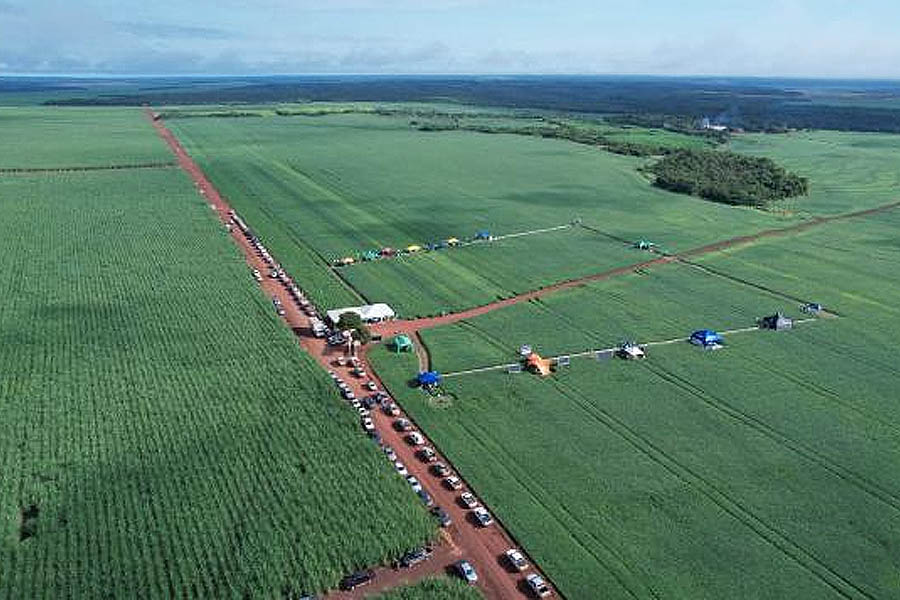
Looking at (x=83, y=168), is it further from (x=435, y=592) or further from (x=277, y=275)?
(x=435, y=592)

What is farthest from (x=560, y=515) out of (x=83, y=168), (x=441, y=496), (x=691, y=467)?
(x=83, y=168)

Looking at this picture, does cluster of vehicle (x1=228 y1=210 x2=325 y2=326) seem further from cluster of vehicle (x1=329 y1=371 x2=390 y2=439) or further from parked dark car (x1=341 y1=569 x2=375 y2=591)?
parked dark car (x1=341 y1=569 x2=375 y2=591)

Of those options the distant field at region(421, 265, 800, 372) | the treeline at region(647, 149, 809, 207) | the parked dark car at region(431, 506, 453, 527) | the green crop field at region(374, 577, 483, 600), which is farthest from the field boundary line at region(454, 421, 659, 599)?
the treeline at region(647, 149, 809, 207)

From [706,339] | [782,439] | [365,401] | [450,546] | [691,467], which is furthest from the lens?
[706,339]

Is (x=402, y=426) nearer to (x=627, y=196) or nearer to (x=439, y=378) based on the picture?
(x=439, y=378)

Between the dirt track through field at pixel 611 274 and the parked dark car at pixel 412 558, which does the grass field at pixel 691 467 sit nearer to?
the parked dark car at pixel 412 558

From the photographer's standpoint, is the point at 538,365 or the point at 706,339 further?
the point at 706,339

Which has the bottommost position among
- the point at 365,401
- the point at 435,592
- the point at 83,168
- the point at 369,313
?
the point at 435,592
